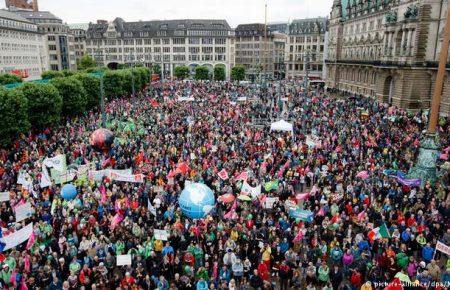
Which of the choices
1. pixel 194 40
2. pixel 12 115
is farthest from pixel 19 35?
pixel 12 115

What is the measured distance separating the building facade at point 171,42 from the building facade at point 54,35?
12729 millimetres

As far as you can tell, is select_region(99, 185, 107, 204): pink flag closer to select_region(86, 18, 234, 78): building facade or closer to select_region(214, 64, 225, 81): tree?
select_region(214, 64, 225, 81): tree

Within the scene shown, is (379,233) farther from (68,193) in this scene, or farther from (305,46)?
(305,46)

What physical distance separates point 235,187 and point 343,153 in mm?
10760

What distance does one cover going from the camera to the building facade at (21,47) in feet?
297

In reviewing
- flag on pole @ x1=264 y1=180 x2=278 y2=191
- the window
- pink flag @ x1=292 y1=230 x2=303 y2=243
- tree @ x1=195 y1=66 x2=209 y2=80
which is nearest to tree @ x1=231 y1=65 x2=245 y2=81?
tree @ x1=195 y1=66 x2=209 y2=80

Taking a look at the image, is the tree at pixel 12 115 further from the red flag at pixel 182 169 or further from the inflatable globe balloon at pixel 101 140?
the red flag at pixel 182 169

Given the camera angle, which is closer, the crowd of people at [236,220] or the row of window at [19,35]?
the crowd of people at [236,220]

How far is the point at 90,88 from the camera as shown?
52812 millimetres

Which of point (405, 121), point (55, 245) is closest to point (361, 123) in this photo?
point (405, 121)

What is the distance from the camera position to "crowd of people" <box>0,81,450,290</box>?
14.5 m

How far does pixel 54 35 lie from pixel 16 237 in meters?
120

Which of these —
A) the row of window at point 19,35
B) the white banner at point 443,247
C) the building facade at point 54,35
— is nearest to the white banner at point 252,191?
the white banner at point 443,247

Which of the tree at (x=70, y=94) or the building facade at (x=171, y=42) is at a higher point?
the building facade at (x=171, y=42)
